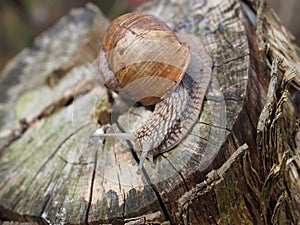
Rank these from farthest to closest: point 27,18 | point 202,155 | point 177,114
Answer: point 27,18, point 177,114, point 202,155

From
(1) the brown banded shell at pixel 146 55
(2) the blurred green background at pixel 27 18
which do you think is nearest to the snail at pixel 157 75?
(1) the brown banded shell at pixel 146 55

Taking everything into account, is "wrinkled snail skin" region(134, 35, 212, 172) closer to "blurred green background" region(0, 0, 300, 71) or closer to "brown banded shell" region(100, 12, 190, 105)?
"brown banded shell" region(100, 12, 190, 105)

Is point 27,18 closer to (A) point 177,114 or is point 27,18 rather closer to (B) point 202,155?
(A) point 177,114

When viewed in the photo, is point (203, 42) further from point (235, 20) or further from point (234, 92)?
point (234, 92)

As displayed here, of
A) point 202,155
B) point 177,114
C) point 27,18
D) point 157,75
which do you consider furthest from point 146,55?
point 27,18

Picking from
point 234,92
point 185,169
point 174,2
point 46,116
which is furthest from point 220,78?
point 46,116

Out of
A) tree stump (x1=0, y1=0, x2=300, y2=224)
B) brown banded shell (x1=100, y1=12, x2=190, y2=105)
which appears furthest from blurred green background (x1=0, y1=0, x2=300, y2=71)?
brown banded shell (x1=100, y1=12, x2=190, y2=105)

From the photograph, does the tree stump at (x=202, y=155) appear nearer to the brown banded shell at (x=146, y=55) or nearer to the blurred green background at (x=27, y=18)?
the brown banded shell at (x=146, y=55)
